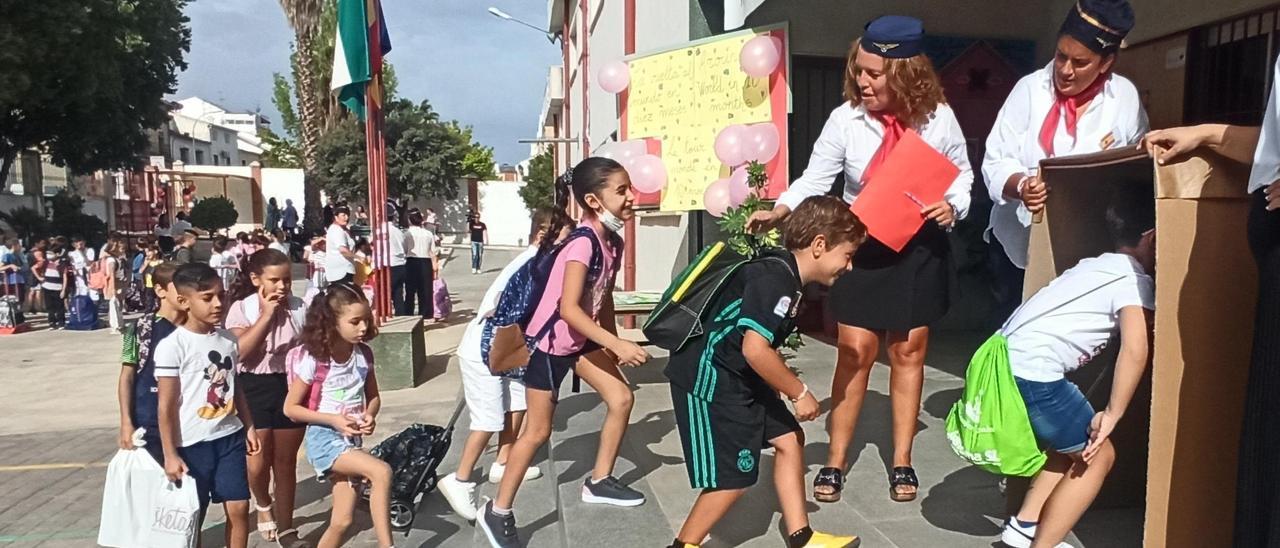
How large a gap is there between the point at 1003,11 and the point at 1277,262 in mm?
5559

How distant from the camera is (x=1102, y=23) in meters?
2.54

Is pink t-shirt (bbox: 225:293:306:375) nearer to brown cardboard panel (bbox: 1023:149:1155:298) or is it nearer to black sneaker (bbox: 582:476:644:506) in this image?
black sneaker (bbox: 582:476:644:506)

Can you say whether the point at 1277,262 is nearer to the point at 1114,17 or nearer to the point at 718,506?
the point at 1114,17

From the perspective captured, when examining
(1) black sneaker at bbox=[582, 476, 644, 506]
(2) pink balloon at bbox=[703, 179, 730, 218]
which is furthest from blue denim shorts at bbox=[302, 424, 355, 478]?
(2) pink balloon at bbox=[703, 179, 730, 218]

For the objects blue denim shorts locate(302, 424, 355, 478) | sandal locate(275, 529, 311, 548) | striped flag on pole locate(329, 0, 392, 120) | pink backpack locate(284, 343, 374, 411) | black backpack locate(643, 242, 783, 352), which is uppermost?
striped flag on pole locate(329, 0, 392, 120)

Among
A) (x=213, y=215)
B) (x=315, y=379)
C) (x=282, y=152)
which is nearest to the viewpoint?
(x=315, y=379)

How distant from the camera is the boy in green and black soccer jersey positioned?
2527mm

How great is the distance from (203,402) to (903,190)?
2.84 meters

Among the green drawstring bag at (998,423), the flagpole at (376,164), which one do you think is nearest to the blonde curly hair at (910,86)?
the green drawstring bag at (998,423)

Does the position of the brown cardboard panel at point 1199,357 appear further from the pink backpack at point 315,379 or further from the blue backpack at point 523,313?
the pink backpack at point 315,379

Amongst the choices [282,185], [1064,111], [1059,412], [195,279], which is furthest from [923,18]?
[282,185]

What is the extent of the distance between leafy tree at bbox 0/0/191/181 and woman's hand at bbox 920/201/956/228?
62.1ft

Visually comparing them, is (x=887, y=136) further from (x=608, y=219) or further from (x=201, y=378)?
(x=201, y=378)

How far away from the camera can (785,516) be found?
2775 millimetres
